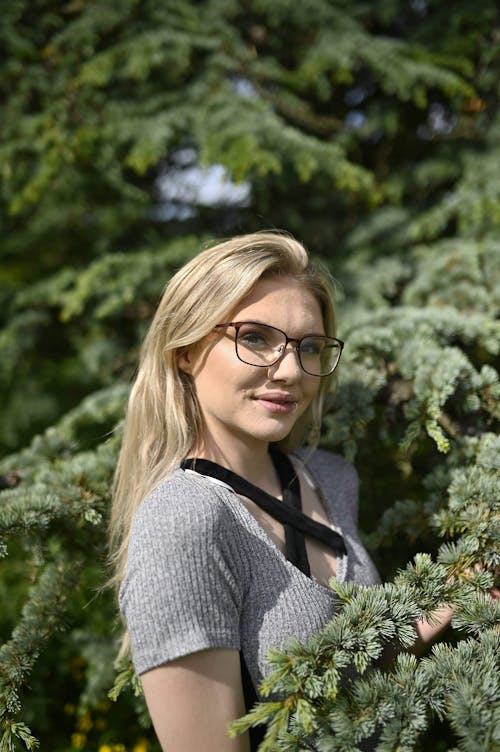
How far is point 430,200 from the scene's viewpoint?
367cm

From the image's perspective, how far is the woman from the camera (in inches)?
48.8

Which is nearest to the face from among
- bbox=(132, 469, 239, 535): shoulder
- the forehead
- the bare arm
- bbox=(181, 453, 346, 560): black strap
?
the forehead

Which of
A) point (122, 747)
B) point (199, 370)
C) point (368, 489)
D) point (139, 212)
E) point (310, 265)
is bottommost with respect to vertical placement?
point (122, 747)

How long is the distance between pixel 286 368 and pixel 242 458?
0.96 ft

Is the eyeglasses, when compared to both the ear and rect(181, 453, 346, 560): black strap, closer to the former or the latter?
the ear

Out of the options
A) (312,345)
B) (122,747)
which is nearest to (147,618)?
(312,345)

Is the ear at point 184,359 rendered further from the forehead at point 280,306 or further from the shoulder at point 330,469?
the shoulder at point 330,469

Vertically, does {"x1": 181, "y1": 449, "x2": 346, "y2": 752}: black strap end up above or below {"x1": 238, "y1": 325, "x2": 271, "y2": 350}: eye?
below

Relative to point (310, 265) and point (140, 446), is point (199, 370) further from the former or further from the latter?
point (310, 265)

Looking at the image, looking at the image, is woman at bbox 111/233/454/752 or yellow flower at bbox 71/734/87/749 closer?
woman at bbox 111/233/454/752

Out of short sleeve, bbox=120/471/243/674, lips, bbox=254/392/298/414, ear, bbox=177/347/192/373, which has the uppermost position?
ear, bbox=177/347/192/373

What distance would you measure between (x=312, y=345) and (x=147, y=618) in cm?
84

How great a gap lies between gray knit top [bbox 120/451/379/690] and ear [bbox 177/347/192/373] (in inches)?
13.2

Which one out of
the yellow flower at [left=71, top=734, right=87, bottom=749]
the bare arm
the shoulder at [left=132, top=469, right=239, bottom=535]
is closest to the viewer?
the bare arm
